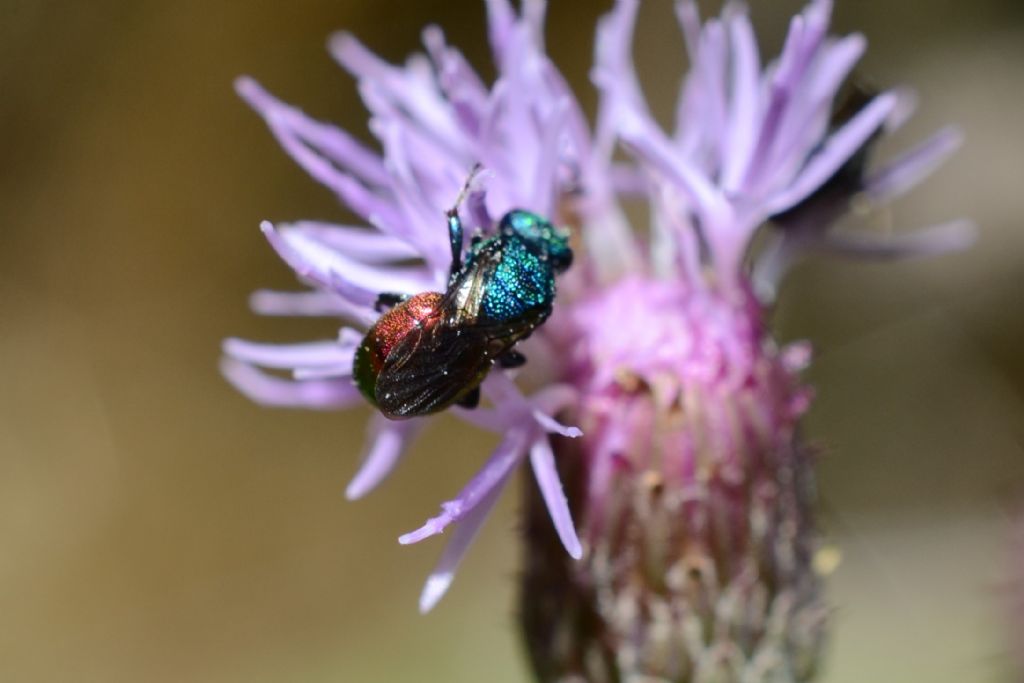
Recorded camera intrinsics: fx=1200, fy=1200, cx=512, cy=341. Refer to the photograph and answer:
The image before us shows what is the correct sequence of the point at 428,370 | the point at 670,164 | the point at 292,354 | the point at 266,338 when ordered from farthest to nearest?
1. the point at 266,338
2. the point at 292,354
3. the point at 670,164
4. the point at 428,370

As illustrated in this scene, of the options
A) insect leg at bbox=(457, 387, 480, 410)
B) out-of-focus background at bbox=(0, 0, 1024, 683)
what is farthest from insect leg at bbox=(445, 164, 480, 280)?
out-of-focus background at bbox=(0, 0, 1024, 683)

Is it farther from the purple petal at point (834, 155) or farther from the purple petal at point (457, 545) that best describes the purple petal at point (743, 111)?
the purple petal at point (457, 545)

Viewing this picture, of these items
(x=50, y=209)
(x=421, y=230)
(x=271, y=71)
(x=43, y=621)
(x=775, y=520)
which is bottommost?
(x=775, y=520)

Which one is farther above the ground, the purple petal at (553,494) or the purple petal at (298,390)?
the purple petal at (298,390)

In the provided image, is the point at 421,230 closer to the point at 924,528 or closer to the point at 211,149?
the point at 924,528

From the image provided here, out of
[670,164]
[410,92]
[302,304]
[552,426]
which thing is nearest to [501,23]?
[410,92]

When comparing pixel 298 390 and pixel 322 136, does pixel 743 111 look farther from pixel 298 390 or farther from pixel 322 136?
pixel 298 390

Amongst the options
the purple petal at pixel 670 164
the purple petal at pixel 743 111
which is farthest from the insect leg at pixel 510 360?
the purple petal at pixel 743 111

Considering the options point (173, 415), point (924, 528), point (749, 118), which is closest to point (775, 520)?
point (749, 118)
